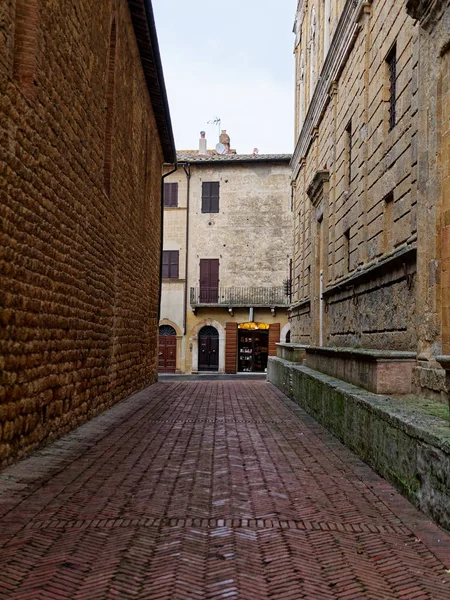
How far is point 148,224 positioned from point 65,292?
912cm

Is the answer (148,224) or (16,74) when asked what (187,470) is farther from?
(148,224)

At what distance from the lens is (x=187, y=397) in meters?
13.9

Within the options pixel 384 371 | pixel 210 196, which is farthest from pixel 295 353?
pixel 210 196

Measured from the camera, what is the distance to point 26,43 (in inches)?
237

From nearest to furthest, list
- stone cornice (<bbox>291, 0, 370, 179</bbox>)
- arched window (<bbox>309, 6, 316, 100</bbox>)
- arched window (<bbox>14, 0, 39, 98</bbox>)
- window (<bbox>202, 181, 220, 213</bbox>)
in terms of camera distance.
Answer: arched window (<bbox>14, 0, 39, 98</bbox>), stone cornice (<bbox>291, 0, 370, 179</bbox>), arched window (<bbox>309, 6, 316, 100</bbox>), window (<bbox>202, 181, 220, 213</bbox>)

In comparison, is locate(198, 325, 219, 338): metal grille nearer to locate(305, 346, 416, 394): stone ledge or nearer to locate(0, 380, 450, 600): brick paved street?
locate(305, 346, 416, 394): stone ledge

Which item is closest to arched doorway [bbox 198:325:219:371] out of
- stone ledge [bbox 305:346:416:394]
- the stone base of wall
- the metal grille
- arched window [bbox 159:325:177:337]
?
the metal grille

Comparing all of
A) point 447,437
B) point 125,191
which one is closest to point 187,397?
point 125,191

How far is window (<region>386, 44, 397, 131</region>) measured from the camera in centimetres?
1043

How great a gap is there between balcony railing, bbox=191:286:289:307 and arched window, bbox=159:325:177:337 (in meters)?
1.94

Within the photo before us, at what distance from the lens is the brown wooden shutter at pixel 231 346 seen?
31422mm

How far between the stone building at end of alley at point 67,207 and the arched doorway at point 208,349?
17.5m

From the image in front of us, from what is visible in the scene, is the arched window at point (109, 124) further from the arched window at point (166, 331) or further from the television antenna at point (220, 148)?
the television antenna at point (220, 148)

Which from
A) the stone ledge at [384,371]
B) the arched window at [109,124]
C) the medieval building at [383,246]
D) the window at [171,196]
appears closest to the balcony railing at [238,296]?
the window at [171,196]
